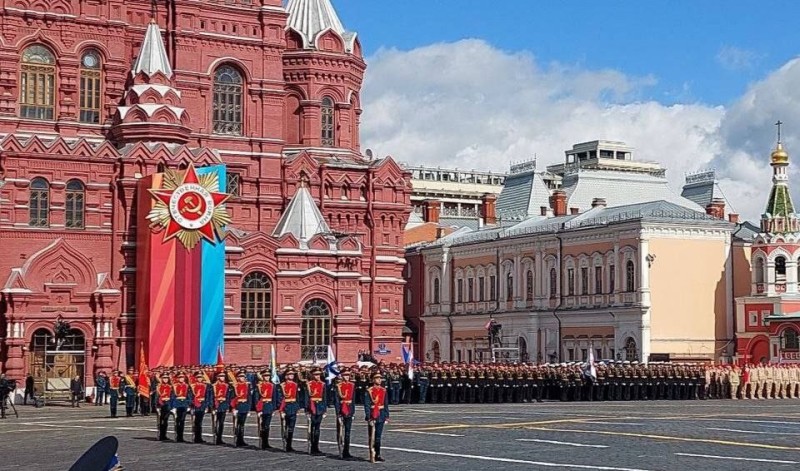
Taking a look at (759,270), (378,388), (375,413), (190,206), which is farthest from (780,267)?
(375,413)

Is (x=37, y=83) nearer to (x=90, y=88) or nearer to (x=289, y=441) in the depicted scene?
(x=90, y=88)

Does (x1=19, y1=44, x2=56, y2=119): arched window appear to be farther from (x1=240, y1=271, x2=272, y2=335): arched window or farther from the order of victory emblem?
(x1=240, y1=271, x2=272, y2=335): arched window

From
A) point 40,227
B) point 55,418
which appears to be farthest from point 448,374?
point 40,227

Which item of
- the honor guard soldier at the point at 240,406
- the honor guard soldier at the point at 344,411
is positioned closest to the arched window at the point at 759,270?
the honor guard soldier at the point at 240,406

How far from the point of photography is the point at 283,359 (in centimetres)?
4688

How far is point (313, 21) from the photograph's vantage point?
181 ft

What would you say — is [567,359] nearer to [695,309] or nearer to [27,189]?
[695,309]

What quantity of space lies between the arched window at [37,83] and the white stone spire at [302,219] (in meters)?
9.47

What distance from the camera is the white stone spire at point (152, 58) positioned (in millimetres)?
46844

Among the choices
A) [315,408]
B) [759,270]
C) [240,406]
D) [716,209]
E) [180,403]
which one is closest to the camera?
[315,408]

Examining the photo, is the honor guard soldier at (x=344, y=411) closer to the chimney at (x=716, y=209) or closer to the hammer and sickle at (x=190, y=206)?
the hammer and sickle at (x=190, y=206)

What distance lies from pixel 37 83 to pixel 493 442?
28.7 meters

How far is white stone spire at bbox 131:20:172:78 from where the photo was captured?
154ft

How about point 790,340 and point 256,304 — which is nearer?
point 256,304
